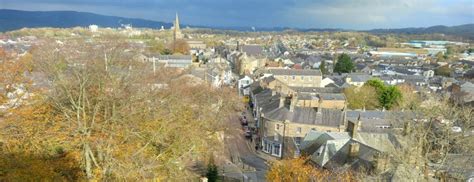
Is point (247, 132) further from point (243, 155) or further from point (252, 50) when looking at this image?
point (252, 50)

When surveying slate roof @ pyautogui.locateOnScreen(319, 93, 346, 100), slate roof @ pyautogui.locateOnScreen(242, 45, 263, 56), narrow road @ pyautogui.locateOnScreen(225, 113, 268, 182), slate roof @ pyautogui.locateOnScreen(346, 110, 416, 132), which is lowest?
narrow road @ pyautogui.locateOnScreen(225, 113, 268, 182)

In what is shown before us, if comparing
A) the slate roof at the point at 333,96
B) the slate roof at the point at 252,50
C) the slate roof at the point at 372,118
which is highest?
the slate roof at the point at 252,50

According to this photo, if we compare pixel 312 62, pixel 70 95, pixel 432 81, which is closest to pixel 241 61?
pixel 312 62

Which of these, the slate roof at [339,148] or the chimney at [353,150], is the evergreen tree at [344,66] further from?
the chimney at [353,150]

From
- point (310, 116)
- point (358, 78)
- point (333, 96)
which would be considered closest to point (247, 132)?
point (310, 116)

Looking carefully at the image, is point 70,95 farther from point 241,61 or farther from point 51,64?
point 241,61

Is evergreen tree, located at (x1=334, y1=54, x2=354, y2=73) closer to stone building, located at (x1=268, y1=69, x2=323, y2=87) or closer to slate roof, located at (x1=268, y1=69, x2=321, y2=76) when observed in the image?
slate roof, located at (x1=268, y1=69, x2=321, y2=76)

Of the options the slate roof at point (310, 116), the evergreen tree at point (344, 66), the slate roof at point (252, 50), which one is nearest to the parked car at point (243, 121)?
the slate roof at point (310, 116)

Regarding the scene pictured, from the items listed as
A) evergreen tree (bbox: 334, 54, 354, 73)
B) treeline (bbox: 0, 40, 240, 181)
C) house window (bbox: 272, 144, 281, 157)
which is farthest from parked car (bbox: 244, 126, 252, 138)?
evergreen tree (bbox: 334, 54, 354, 73)
